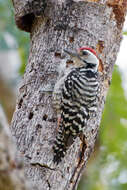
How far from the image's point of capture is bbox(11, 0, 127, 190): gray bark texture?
3.95m

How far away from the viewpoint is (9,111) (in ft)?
21.8

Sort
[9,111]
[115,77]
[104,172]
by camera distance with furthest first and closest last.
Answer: [104,172]
[9,111]
[115,77]

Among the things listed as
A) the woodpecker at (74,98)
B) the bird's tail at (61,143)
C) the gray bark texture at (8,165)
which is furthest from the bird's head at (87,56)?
the gray bark texture at (8,165)

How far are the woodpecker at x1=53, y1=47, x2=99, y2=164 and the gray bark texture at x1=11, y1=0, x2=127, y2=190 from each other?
78 mm

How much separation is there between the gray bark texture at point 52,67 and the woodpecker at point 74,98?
78 mm

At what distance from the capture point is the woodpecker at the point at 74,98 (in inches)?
157

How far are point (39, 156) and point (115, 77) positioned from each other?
2489 mm

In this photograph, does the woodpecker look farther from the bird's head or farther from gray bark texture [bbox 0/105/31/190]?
gray bark texture [bbox 0/105/31/190]

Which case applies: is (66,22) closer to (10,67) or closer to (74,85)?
(74,85)

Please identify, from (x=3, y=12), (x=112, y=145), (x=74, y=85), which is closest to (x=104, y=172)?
(x=112, y=145)

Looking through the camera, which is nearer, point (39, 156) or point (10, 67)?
point (39, 156)

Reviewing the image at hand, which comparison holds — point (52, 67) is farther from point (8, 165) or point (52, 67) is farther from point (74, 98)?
point (8, 165)

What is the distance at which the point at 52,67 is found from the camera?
14.2 feet

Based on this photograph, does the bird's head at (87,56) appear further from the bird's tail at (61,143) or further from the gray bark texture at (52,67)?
the bird's tail at (61,143)
